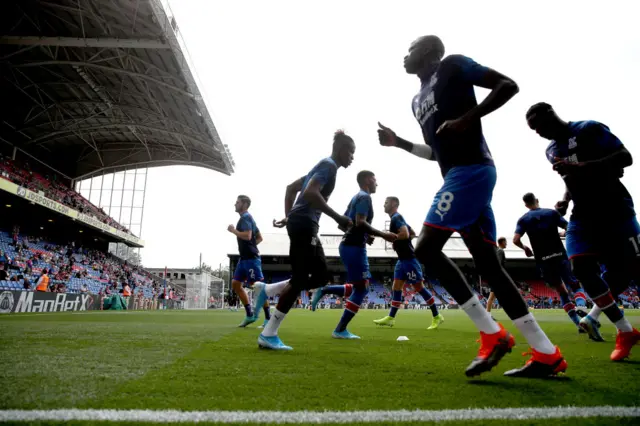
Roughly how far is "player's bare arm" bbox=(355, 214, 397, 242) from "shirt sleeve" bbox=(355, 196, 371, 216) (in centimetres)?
9

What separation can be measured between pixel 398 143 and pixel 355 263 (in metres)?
3.11

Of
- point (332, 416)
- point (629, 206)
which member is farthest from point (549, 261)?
point (332, 416)

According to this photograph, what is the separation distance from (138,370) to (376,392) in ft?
4.92

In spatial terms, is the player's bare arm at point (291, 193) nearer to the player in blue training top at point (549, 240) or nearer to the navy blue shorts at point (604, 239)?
the navy blue shorts at point (604, 239)

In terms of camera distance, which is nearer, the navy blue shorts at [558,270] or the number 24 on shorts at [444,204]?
the number 24 on shorts at [444,204]

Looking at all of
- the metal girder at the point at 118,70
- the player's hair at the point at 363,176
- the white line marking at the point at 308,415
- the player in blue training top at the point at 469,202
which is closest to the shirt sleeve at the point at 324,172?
the player in blue training top at the point at 469,202

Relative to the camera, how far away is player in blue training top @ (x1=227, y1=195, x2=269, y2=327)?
24.8 ft

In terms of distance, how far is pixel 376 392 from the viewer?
2.06m

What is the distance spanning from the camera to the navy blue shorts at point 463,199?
2605 mm

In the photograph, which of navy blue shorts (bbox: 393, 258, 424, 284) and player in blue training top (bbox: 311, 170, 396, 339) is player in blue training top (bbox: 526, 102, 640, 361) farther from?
navy blue shorts (bbox: 393, 258, 424, 284)

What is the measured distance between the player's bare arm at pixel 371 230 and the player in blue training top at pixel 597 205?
152 centimetres

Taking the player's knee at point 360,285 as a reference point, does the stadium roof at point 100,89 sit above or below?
above

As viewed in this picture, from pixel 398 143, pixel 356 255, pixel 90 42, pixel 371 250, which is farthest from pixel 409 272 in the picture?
pixel 371 250

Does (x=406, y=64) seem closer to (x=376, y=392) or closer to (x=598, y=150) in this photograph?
(x=598, y=150)
